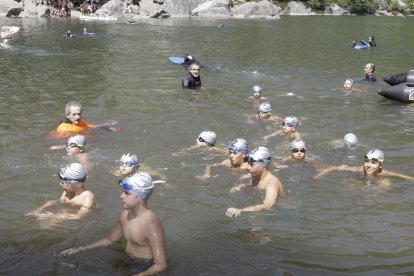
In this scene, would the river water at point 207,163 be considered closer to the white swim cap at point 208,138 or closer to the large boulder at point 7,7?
the white swim cap at point 208,138

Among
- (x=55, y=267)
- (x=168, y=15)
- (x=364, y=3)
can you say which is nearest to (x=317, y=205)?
(x=55, y=267)

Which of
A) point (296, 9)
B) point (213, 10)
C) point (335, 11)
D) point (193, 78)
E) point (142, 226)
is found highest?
point (296, 9)

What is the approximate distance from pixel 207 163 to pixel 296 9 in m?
87.8

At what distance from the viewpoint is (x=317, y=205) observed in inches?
360

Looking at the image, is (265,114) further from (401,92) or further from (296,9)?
(296,9)

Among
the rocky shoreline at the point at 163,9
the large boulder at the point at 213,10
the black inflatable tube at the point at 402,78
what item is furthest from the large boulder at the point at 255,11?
the black inflatable tube at the point at 402,78

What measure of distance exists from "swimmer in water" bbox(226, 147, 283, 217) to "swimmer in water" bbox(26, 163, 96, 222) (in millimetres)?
2420

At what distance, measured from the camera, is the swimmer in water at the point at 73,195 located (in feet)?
26.3

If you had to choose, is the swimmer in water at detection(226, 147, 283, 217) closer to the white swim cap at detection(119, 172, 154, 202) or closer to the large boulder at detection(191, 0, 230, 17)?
the white swim cap at detection(119, 172, 154, 202)

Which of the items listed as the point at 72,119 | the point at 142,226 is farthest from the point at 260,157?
the point at 72,119

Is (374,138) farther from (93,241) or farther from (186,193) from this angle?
(93,241)

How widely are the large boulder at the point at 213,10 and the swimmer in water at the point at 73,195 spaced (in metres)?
70.9

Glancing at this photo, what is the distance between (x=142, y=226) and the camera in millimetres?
6098

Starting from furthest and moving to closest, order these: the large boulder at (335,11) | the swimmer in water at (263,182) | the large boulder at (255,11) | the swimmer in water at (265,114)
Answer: the large boulder at (335,11) < the large boulder at (255,11) < the swimmer in water at (265,114) < the swimmer in water at (263,182)
